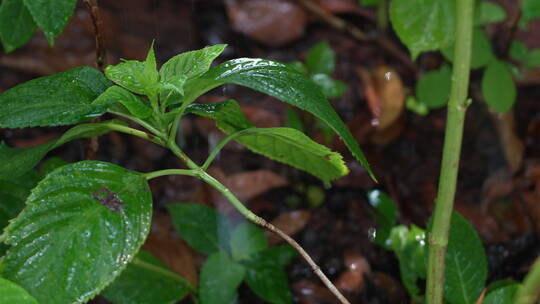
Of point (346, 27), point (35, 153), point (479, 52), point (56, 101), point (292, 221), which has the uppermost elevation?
point (56, 101)

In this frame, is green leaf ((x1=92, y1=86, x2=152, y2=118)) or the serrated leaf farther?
the serrated leaf

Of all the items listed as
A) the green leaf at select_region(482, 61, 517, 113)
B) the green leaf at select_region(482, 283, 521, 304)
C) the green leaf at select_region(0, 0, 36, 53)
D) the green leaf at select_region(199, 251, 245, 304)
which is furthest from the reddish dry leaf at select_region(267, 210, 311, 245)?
the green leaf at select_region(0, 0, 36, 53)

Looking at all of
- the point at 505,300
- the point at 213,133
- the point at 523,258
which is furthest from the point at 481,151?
the point at 505,300

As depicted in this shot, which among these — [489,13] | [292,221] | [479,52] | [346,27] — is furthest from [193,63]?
[346,27]

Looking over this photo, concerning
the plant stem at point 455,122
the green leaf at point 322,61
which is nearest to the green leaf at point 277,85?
the plant stem at point 455,122

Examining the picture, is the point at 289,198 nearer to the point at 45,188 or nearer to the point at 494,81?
the point at 494,81

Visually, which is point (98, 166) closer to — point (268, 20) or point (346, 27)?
point (268, 20)

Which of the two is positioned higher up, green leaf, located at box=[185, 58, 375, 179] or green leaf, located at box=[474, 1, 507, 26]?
green leaf, located at box=[185, 58, 375, 179]

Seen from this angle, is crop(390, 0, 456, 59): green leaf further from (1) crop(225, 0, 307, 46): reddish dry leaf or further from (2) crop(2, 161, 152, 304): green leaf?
(1) crop(225, 0, 307, 46): reddish dry leaf
